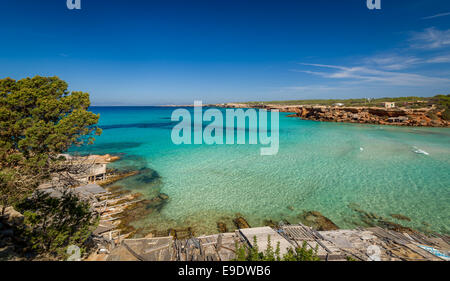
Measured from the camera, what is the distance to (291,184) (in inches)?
664

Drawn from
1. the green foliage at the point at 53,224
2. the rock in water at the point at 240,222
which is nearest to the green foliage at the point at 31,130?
the green foliage at the point at 53,224

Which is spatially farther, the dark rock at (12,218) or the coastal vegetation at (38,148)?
the dark rock at (12,218)

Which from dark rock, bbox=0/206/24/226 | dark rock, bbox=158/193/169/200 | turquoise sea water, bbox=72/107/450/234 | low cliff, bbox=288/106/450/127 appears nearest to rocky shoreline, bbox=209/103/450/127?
low cliff, bbox=288/106/450/127

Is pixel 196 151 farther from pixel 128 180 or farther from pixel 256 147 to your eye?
pixel 128 180

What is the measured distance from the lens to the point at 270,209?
1302cm

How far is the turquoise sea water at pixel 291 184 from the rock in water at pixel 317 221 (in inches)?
17.6

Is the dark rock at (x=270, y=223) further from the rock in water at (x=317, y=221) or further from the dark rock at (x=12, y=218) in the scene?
the dark rock at (x=12, y=218)

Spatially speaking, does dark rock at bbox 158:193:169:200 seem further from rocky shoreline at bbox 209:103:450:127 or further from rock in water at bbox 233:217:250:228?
rocky shoreline at bbox 209:103:450:127

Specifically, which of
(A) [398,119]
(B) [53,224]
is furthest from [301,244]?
(A) [398,119]

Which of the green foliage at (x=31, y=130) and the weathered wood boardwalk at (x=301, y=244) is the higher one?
the green foliage at (x=31, y=130)

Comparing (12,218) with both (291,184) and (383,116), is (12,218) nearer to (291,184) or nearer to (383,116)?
(291,184)

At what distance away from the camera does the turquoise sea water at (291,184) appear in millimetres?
12332

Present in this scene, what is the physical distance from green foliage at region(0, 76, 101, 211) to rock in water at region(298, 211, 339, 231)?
495 inches
